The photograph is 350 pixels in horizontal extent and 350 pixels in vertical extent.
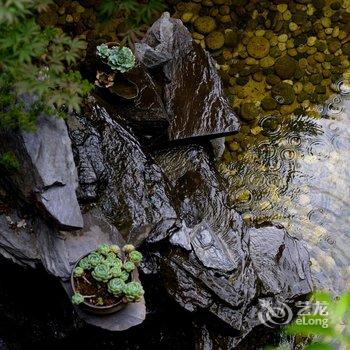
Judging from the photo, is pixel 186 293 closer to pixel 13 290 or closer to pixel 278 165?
pixel 13 290

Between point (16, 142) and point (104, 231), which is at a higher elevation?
point (16, 142)

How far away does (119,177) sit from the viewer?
3859 mm

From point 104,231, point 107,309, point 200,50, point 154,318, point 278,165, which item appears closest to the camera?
point 107,309

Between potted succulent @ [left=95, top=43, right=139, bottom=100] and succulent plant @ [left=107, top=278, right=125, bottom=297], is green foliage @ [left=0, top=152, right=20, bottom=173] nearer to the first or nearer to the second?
succulent plant @ [left=107, top=278, right=125, bottom=297]

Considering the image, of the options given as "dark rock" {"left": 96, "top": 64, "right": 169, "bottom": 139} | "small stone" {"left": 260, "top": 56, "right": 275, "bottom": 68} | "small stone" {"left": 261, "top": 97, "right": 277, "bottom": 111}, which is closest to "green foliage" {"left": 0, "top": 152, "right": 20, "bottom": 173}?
"dark rock" {"left": 96, "top": 64, "right": 169, "bottom": 139}

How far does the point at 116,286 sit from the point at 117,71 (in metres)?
1.58

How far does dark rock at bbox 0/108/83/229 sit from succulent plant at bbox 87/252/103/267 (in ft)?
0.57

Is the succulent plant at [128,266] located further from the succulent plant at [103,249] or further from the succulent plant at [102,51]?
the succulent plant at [102,51]

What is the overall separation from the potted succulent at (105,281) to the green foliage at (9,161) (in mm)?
625

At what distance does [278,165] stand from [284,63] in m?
1.02

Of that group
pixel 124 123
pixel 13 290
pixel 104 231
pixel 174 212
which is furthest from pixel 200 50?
pixel 13 290

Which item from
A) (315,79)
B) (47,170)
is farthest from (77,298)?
(315,79)

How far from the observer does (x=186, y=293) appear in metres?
3.65

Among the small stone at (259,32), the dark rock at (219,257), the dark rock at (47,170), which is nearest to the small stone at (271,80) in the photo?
the small stone at (259,32)
